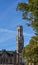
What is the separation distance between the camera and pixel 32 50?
17703 mm

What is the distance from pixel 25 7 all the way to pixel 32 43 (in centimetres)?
283

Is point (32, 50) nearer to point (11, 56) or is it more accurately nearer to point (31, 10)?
point (31, 10)

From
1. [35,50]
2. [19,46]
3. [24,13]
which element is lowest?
[35,50]

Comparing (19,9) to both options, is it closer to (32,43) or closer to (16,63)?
(32,43)

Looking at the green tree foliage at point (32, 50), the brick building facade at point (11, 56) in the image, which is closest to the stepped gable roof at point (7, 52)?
the brick building facade at point (11, 56)

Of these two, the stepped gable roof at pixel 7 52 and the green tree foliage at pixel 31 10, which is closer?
the green tree foliage at pixel 31 10

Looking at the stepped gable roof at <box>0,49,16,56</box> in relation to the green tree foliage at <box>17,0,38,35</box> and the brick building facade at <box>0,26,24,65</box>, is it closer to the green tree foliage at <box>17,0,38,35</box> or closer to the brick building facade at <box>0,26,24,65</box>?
the brick building facade at <box>0,26,24,65</box>

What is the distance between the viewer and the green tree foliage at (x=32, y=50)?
17734 mm

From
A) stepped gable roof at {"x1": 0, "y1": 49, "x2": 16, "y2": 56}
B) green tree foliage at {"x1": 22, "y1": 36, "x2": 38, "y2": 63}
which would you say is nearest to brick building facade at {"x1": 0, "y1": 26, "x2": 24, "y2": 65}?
stepped gable roof at {"x1": 0, "y1": 49, "x2": 16, "y2": 56}

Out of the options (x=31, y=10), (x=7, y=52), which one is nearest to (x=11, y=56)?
(x=7, y=52)

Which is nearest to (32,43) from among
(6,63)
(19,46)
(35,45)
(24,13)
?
(35,45)

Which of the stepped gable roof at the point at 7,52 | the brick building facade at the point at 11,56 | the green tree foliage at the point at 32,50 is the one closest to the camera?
the green tree foliage at the point at 32,50

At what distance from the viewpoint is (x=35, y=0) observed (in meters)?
17.4

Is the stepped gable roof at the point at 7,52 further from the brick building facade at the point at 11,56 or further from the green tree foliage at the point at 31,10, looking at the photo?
the green tree foliage at the point at 31,10
